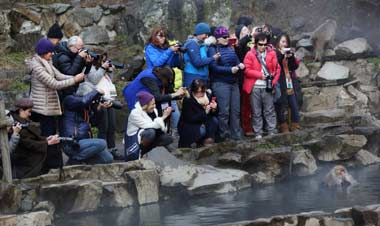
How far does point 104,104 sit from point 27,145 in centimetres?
179

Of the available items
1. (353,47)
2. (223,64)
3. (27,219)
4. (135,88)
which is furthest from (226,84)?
(353,47)

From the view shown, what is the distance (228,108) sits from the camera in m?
14.5

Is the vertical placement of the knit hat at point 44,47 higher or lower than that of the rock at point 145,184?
higher

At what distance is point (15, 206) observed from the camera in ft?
35.9

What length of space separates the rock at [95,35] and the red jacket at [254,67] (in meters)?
6.91

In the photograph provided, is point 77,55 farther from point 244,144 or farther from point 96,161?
point 244,144

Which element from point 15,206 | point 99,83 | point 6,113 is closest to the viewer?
point 15,206

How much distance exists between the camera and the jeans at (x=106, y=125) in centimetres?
1335

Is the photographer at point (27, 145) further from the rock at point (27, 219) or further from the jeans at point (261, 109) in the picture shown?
the jeans at point (261, 109)

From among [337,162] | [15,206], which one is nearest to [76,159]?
[15,206]

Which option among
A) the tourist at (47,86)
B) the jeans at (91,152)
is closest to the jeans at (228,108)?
the jeans at (91,152)

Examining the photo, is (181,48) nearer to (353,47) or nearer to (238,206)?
(238,206)

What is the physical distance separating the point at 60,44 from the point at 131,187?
252 centimetres

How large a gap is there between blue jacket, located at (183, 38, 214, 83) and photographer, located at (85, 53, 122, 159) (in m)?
1.37
